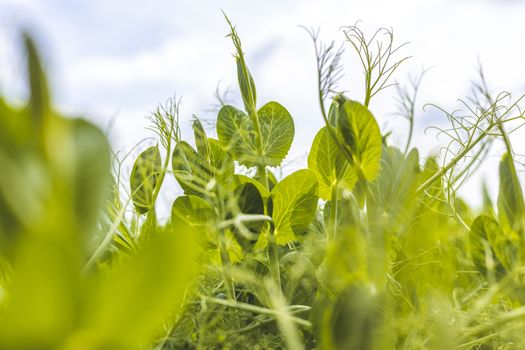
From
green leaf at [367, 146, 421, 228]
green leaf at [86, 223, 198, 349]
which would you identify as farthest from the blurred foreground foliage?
green leaf at [367, 146, 421, 228]

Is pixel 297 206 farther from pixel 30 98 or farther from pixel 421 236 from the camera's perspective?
pixel 30 98

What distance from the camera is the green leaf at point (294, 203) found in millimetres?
318

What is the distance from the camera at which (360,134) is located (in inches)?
10.0

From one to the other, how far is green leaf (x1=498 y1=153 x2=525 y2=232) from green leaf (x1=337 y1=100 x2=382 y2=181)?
0.08 m

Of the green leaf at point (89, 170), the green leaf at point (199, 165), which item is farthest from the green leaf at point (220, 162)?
the green leaf at point (89, 170)

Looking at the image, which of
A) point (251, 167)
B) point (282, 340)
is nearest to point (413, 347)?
point (282, 340)

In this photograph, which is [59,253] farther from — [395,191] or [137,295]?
[395,191]

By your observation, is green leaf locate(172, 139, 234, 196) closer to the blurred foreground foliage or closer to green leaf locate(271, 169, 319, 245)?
green leaf locate(271, 169, 319, 245)

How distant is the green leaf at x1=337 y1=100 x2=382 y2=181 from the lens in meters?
0.25

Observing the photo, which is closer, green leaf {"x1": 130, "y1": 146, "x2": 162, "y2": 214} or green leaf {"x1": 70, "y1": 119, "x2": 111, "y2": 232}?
green leaf {"x1": 70, "y1": 119, "x2": 111, "y2": 232}

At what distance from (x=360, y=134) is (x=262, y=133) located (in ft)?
0.33

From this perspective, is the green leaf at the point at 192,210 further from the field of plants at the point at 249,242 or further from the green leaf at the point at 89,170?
the green leaf at the point at 89,170

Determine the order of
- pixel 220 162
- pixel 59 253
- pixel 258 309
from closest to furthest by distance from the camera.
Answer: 1. pixel 59 253
2. pixel 258 309
3. pixel 220 162

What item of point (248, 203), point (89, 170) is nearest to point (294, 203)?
point (248, 203)
